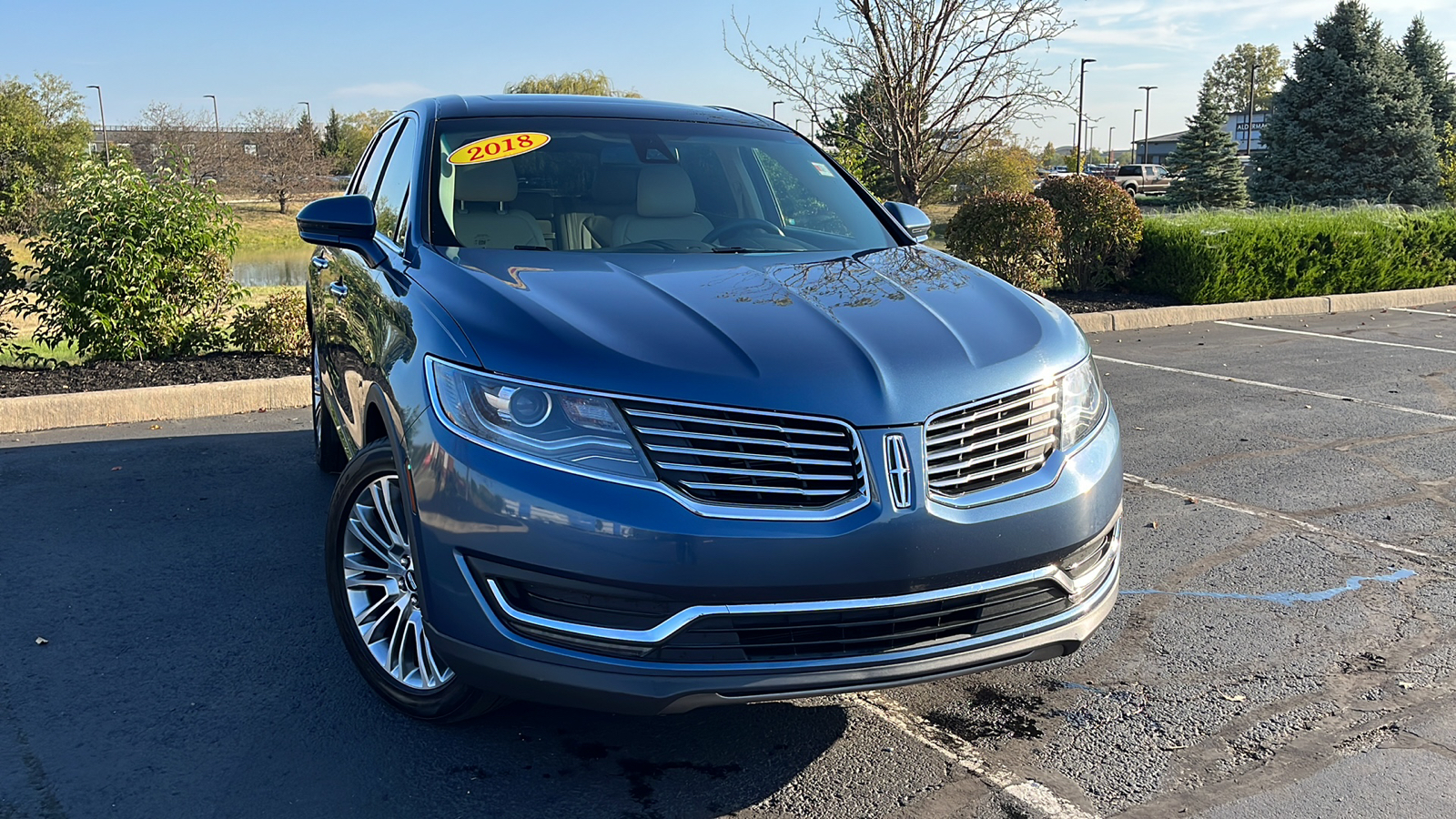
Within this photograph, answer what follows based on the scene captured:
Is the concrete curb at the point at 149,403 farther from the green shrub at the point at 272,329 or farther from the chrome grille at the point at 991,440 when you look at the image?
the chrome grille at the point at 991,440

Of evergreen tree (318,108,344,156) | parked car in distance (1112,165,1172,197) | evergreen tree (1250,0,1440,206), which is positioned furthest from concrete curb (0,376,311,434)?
evergreen tree (318,108,344,156)

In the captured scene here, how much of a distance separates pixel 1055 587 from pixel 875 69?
1059 cm

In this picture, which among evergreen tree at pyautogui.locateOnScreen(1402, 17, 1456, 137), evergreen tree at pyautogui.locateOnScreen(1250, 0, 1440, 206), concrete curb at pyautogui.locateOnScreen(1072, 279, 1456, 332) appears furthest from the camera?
evergreen tree at pyautogui.locateOnScreen(1402, 17, 1456, 137)

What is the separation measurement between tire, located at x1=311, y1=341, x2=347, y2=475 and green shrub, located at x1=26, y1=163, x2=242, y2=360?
9.54 ft

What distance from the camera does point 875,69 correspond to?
12484mm

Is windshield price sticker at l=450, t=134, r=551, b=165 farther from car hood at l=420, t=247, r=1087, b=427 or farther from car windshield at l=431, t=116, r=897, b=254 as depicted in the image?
car hood at l=420, t=247, r=1087, b=427

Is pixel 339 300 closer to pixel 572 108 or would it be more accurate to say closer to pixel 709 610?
pixel 572 108

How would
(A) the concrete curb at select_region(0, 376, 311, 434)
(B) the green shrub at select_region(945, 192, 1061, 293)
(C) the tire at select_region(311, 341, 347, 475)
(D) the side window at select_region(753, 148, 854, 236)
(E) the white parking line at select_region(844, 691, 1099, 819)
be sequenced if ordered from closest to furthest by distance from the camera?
(E) the white parking line at select_region(844, 691, 1099, 819), (D) the side window at select_region(753, 148, 854, 236), (C) the tire at select_region(311, 341, 347, 475), (A) the concrete curb at select_region(0, 376, 311, 434), (B) the green shrub at select_region(945, 192, 1061, 293)

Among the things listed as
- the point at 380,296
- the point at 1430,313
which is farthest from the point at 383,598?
the point at 1430,313

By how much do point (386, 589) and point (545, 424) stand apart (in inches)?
38.9

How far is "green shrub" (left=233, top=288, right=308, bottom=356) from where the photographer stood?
28.7 feet

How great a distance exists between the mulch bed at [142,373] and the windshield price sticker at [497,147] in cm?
447

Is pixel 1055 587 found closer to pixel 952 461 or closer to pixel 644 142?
pixel 952 461

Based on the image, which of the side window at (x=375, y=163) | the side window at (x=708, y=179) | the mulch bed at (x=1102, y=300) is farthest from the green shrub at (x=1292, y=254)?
the side window at (x=375, y=163)
